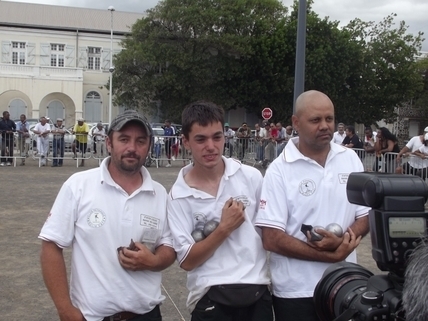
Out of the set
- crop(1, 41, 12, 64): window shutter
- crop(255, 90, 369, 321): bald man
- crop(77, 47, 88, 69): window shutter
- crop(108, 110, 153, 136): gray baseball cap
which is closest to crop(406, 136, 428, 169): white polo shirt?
crop(255, 90, 369, 321): bald man


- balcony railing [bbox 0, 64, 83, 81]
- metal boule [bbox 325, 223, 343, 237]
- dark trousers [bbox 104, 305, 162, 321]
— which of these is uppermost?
balcony railing [bbox 0, 64, 83, 81]

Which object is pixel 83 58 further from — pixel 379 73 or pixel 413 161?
pixel 413 161

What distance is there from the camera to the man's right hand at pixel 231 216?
8.48 ft

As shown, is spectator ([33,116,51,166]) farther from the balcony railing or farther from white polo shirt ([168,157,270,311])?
the balcony railing

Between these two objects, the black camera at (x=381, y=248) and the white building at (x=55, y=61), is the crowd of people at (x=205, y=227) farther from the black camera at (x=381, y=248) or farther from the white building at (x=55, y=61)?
the white building at (x=55, y=61)

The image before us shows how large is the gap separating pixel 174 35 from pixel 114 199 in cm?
4074

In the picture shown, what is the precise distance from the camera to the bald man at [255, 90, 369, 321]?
2688 millimetres

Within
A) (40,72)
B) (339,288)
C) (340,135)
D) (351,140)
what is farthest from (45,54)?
(339,288)

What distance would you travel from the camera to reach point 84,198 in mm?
2574

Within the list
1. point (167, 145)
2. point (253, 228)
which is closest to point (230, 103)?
point (167, 145)

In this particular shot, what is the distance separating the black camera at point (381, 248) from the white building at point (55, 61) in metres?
48.7

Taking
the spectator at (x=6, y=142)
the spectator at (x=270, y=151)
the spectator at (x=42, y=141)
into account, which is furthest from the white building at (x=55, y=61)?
the spectator at (x=270, y=151)

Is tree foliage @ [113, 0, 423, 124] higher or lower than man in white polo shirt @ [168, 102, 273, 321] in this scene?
higher

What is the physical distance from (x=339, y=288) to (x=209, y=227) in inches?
33.2
